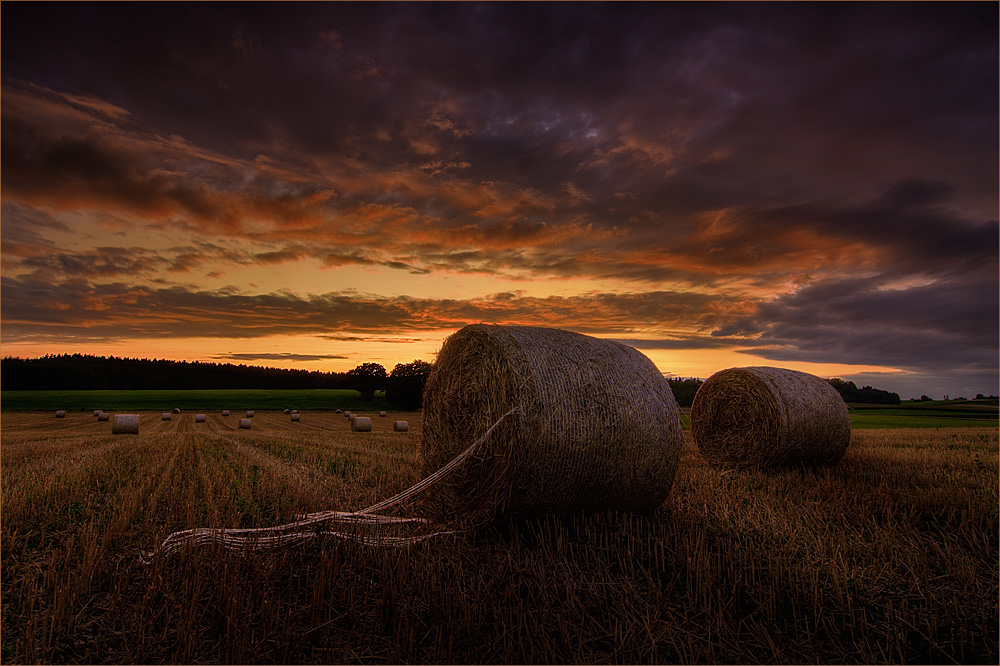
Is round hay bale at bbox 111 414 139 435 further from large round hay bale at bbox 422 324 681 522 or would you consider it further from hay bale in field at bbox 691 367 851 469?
hay bale in field at bbox 691 367 851 469

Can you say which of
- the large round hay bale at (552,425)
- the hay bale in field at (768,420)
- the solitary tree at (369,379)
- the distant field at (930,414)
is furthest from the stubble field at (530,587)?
the solitary tree at (369,379)

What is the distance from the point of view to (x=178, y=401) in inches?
2128

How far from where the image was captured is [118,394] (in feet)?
188

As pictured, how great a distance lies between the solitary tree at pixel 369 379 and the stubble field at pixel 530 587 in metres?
54.0

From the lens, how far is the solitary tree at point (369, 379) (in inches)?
2377

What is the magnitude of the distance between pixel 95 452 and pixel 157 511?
9141 millimetres

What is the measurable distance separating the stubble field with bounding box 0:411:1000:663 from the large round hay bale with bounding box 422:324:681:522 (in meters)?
0.36

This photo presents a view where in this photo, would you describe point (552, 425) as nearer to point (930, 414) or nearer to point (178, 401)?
point (930, 414)

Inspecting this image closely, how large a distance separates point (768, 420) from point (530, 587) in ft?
26.3

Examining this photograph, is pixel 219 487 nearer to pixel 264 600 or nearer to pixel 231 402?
pixel 264 600

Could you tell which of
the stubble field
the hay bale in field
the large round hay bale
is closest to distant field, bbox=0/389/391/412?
the hay bale in field

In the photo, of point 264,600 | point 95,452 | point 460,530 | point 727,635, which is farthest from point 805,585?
point 95,452

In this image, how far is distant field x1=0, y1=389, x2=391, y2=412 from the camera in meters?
48.2

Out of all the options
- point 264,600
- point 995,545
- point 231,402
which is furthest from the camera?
point 231,402
